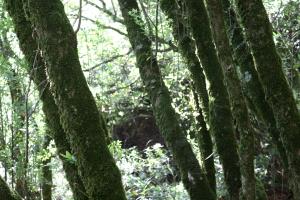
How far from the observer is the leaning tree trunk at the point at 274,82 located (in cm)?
512

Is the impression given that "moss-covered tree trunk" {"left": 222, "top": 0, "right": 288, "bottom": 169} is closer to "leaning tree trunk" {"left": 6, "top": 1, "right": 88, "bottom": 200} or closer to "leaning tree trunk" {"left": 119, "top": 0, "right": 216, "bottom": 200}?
"leaning tree trunk" {"left": 119, "top": 0, "right": 216, "bottom": 200}

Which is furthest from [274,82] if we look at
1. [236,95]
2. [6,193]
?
[6,193]

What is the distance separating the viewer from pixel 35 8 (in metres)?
3.45

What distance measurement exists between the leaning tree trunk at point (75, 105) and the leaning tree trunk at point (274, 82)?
246 cm

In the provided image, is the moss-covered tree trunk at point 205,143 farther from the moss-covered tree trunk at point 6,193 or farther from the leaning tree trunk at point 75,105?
the leaning tree trunk at point 75,105

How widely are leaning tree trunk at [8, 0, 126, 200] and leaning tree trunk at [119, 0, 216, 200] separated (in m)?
2.36

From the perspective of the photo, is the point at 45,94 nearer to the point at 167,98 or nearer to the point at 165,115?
the point at 165,115

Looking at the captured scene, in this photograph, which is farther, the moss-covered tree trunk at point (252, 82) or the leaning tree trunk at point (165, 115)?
the moss-covered tree trunk at point (252, 82)

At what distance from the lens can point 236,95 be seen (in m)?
4.77

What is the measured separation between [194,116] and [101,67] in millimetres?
6476

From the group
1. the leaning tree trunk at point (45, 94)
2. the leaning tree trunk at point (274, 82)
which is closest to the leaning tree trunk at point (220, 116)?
the leaning tree trunk at point (274, 82)

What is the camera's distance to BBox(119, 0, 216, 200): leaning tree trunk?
19.5ft

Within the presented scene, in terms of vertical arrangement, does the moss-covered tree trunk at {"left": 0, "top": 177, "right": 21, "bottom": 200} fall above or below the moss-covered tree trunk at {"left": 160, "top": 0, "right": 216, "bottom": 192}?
below

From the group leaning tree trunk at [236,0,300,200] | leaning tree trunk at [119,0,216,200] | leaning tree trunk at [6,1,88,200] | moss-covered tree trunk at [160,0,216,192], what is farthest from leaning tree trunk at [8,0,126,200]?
moss-covered tree trunk at [160,0,216,192]
